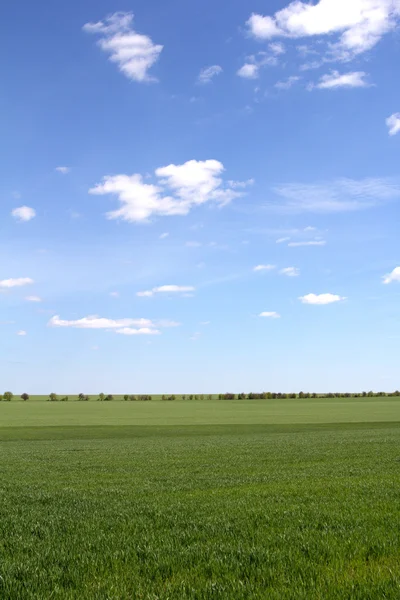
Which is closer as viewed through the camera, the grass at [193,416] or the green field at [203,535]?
the green field at [203,535]

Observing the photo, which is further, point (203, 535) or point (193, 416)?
point (193, 416)

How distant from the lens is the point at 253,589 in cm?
788

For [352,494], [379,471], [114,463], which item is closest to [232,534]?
[352,494]

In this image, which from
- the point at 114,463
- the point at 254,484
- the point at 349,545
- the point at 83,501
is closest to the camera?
the point at 349,545

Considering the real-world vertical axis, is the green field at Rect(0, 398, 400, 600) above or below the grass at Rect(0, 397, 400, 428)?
above

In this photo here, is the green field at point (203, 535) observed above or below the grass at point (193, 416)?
above

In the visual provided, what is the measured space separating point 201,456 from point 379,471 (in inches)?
422

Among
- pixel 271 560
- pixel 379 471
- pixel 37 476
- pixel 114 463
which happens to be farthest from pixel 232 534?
pixel 114 463

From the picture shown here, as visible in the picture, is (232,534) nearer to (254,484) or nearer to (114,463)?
(254,484)

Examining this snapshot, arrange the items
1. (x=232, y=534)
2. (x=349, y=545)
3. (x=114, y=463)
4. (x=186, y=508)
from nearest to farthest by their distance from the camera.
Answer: (x=349, y=545)
(x=232, y=534)
(x=186, y=508)
(x=114, y=463)

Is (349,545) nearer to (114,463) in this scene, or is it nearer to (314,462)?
(314,462)

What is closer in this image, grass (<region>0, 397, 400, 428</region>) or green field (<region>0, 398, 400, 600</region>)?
green field (<region>0, 398, 400, 600</region>)

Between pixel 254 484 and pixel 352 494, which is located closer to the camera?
pixel 352 494

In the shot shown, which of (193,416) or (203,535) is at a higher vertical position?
(203,535)
